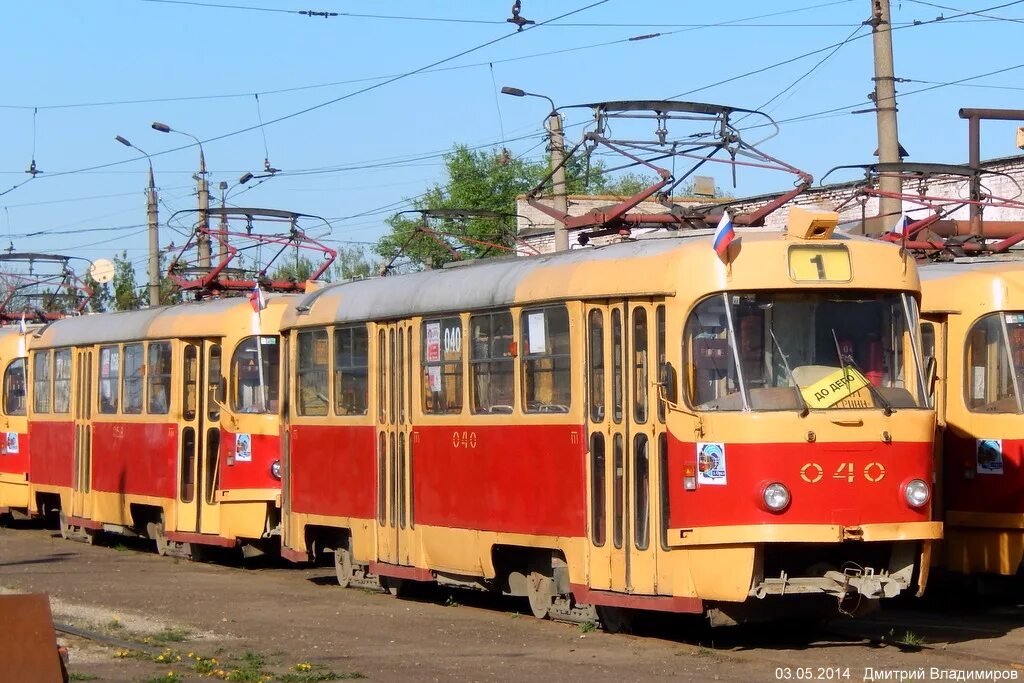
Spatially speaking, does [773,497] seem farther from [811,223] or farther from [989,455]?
[989,455]

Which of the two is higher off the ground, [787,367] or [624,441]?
[787,367]

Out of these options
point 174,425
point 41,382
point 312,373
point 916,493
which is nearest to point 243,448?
point 174,425

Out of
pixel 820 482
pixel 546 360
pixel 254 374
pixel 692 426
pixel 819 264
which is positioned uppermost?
pixel 819 264

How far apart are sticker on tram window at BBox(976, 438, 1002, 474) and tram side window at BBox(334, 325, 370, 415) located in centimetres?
516

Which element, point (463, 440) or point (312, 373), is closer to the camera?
point (463, 440)

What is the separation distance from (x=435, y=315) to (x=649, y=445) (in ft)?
10.1

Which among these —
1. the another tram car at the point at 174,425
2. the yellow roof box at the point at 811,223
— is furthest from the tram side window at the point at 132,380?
the yellow roof box at the point at 811,223

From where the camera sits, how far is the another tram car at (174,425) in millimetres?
17172

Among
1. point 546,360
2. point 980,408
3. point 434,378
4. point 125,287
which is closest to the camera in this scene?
point 546,360

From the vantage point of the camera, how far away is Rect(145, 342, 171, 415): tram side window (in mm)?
18328

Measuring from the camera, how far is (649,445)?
10.5 meters

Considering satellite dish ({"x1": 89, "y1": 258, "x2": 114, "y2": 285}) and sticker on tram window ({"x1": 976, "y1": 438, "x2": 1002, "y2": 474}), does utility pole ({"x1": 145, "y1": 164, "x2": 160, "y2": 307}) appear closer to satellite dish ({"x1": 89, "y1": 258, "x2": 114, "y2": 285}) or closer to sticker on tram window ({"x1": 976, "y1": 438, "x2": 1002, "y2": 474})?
satellite dish ({"x1": 89, "y1": 258, "x2": 114, "y2": 285})

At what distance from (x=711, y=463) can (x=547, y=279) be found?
86.8 inches

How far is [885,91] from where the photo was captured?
1709cm
